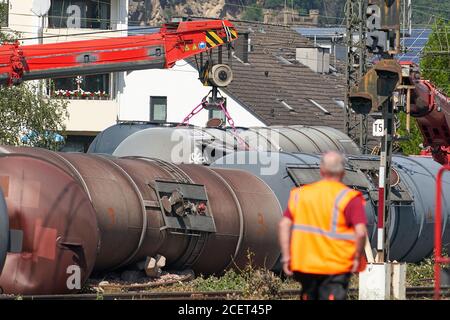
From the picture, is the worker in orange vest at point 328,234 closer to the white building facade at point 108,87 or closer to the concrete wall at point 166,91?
the white building facade at point 108,87

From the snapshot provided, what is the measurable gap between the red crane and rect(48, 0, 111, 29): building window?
105ft

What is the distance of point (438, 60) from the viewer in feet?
167

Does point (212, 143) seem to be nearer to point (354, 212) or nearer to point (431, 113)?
point (431, 113)

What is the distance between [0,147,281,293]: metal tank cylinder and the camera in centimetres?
1708

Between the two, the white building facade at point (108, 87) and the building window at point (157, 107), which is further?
the building window at point (157, 107)

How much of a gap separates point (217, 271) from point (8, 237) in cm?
522

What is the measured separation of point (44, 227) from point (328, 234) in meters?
7.21

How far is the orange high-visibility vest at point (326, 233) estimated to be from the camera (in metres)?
9.96

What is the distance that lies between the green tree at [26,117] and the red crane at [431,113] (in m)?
16.6

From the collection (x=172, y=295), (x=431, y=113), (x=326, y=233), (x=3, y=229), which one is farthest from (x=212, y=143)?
(x=326, y=233)

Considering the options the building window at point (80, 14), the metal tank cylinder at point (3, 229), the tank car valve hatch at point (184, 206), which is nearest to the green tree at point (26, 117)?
the building window at point (80, 14)

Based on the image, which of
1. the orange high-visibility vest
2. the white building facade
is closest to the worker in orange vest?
the orange high-visibility vest
